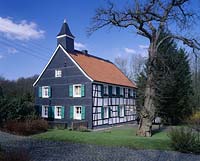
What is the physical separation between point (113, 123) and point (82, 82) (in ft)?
21.2

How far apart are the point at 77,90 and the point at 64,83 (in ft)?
6.28

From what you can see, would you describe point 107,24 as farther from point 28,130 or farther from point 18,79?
point 18,79

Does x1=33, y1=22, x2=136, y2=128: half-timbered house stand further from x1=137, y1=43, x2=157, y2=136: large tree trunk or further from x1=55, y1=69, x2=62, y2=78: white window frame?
x1=137, y1=43, x2=157, y2=136: large tree trunk

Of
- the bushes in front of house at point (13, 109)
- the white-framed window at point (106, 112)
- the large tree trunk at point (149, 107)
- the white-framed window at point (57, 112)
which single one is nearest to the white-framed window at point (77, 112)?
the white-framed window at point (57, 112)

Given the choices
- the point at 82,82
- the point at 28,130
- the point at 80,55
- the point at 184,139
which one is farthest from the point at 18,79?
the point at 184,139

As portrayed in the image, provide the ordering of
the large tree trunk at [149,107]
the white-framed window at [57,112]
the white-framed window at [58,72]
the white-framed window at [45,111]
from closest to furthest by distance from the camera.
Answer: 1. the large tree trunk at [149,107]
2. the white-framed window at [57,112]
3. the white-framed window at [58,72]
4. the white-framed window at [45,111]

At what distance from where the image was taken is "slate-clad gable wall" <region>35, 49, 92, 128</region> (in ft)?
87.5

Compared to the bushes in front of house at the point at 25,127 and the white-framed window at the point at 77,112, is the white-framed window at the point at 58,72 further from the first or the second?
the bushes in front of house at the point at 25,127

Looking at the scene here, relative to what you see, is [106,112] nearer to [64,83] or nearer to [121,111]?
[121,111]

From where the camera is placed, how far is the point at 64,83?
2884 cm

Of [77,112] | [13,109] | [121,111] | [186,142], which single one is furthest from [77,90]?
[186,142]

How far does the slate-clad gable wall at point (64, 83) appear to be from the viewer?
26.7 metres

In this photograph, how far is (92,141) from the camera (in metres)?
14.4

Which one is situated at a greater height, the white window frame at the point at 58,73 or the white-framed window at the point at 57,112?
the white window frame at the point at 58,73
